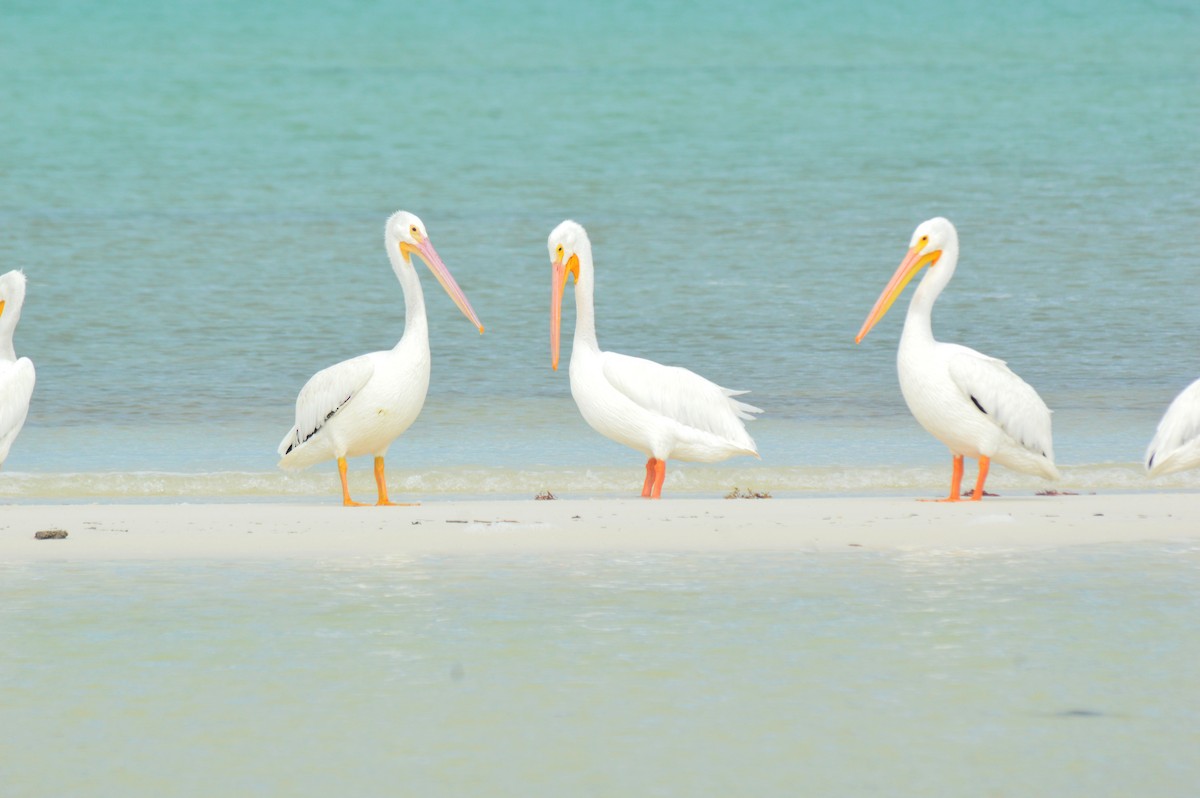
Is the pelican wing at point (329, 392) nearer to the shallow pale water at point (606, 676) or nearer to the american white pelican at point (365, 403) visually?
the american white pelican at point (365, 403)

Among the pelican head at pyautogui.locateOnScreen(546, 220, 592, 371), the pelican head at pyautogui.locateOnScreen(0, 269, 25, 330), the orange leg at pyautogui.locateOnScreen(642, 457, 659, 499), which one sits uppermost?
the pelican head at pyautogui.locateOnScreen(546, 220, 592, 371)

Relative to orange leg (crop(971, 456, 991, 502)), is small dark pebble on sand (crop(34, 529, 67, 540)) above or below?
below

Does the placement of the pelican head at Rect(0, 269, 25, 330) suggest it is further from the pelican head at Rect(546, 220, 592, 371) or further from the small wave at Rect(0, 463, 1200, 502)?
the pelican head at Rect(546, 220, 592, 371)

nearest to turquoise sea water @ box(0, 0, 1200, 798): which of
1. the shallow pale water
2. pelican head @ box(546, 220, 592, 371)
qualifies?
the shallow pale water

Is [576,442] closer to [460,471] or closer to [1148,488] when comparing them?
[460,471]

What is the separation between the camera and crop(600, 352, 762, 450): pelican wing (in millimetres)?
8336

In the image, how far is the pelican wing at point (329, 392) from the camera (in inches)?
316

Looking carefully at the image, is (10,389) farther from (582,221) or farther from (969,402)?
(582,221)

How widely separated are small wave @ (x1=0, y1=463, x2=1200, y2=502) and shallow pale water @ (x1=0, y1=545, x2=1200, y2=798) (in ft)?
9.91

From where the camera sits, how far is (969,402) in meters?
8.12

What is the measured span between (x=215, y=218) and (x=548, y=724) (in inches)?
783

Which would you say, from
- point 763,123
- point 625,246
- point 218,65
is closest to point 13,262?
point 625,246

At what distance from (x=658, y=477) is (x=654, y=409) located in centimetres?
29

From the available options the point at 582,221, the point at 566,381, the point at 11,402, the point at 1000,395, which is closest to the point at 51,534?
the point at 11,402
